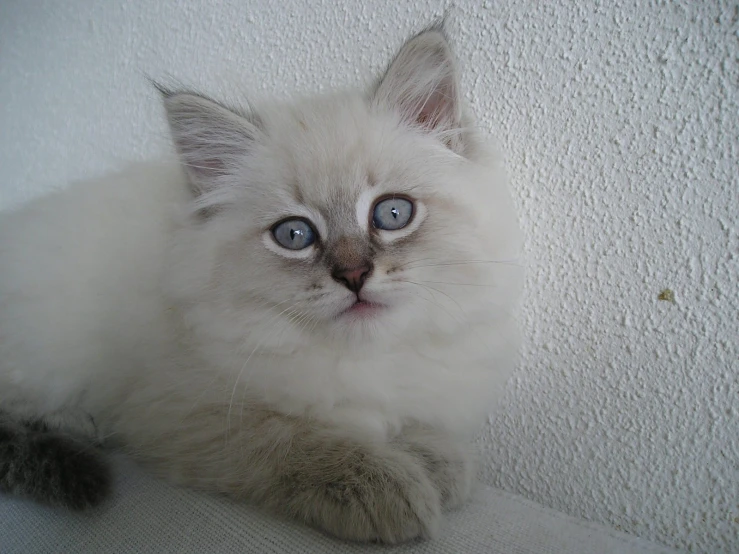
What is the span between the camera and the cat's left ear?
0.87 meters

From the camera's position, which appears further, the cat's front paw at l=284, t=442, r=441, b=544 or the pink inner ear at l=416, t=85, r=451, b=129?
the pink inner ear at l=416, t=85, r=451, b=129

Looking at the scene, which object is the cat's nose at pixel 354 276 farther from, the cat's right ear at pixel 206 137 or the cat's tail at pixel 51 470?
the cat's tail at pixel 51 470

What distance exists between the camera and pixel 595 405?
958 millimetres

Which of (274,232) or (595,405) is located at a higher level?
(274,232)

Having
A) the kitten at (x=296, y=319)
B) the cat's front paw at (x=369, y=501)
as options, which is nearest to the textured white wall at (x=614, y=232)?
the kitten at (x=296, y=319)

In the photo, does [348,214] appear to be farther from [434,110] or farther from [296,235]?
[434,110]

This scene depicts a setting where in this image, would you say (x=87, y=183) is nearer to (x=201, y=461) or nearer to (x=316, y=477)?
(x=201, y=461)

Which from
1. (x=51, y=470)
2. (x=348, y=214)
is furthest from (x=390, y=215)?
(x=51, y=470)

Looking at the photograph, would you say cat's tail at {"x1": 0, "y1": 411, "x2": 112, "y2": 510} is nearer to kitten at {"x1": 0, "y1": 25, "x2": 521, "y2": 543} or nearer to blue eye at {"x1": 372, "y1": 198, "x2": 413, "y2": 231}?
kitten at {"x1": 0, "y1": 25, "x2": 521, "y2": 543}

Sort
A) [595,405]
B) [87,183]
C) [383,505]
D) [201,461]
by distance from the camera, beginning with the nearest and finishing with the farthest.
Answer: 1. [383,505]
2. [201,461]
3. [595,405]
4. [87,183]

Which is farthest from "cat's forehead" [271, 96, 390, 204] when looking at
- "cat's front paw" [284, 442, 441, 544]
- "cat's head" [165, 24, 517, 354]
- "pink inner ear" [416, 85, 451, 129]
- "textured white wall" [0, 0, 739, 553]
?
"cat's front paw" [284, 442, 441, 544]

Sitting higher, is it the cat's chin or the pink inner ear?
the pink inner ear

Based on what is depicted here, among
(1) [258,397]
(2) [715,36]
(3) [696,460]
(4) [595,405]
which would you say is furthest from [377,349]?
(2) [715,36]

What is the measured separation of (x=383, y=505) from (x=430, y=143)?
2.17 ft
